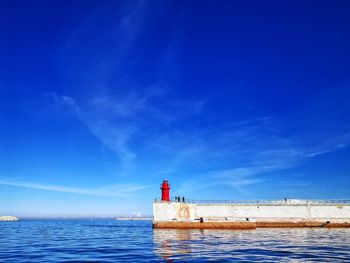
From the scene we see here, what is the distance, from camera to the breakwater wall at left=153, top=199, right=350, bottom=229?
1918 inches

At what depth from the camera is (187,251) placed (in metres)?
21.2

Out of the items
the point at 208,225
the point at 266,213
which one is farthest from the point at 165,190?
the point at 266,213

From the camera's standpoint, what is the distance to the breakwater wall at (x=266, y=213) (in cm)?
4872

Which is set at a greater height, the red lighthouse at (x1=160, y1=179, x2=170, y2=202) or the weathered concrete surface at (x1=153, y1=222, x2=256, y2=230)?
the red lighthouse at (x1=160, y1=179, x2=170, y2=202)

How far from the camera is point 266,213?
51594mm

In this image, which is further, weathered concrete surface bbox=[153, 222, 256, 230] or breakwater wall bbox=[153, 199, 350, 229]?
breakwater wall bbox=[153, 199, 350, 229]

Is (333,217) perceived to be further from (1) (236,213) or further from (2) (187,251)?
(2) (187,251)

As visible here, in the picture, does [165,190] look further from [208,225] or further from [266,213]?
[266,213]

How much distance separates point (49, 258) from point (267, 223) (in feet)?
122

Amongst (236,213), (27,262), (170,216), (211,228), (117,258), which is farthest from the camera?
(236,213)

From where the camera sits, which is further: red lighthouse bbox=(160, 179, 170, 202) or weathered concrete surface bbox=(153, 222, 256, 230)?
red lighthouse bbox=(160, 179, 170, 202)

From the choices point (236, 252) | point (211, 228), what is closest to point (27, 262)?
point (236, 252)

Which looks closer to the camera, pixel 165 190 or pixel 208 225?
pixel 208 225

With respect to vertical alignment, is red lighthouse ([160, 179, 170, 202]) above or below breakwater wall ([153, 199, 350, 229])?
above
